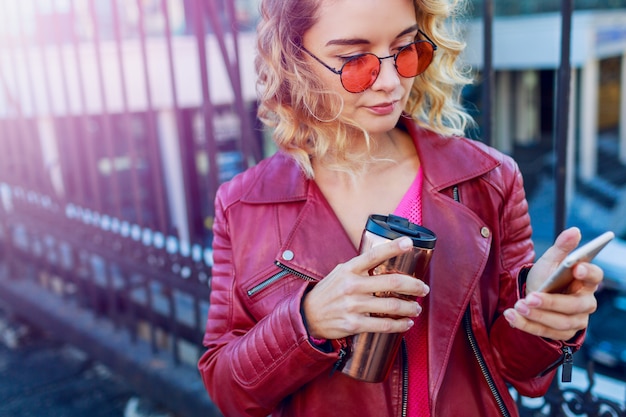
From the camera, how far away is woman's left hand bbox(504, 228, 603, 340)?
1.18 m

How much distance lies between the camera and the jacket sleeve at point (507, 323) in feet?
4.90

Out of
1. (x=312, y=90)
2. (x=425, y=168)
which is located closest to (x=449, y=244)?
(x=425, y=168)

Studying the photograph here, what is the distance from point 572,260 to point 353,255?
575mm

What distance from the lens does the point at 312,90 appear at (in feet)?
5.26

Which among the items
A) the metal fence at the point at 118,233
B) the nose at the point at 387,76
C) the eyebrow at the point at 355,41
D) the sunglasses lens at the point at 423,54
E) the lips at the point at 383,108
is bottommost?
the metal fence at the point at 118,233

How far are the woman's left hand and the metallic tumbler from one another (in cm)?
21

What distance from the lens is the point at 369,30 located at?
1481mm

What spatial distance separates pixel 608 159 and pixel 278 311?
2077cm

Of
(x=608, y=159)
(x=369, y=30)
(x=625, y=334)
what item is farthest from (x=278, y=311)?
(x=608, y=159)

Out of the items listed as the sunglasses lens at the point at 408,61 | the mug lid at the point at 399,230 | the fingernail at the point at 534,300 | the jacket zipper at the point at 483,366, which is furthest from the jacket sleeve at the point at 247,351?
the sunglasses lens at the point at 408,61

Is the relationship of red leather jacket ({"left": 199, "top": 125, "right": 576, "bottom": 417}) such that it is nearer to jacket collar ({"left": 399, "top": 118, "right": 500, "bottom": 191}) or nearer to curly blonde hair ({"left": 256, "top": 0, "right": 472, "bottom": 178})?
jacket collar ({"left": 399, "top": 118, "right": 500, "bottom": 191})

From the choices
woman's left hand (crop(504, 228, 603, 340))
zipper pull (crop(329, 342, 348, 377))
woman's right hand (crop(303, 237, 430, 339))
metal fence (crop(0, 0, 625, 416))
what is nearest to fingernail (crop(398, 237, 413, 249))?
woman's right hand (crop(303, 237, 430, 339))

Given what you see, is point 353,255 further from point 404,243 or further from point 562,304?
point 562,304

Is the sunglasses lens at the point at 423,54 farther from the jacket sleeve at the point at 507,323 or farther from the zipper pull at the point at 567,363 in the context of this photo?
the zipper pull at the point at 567,363
